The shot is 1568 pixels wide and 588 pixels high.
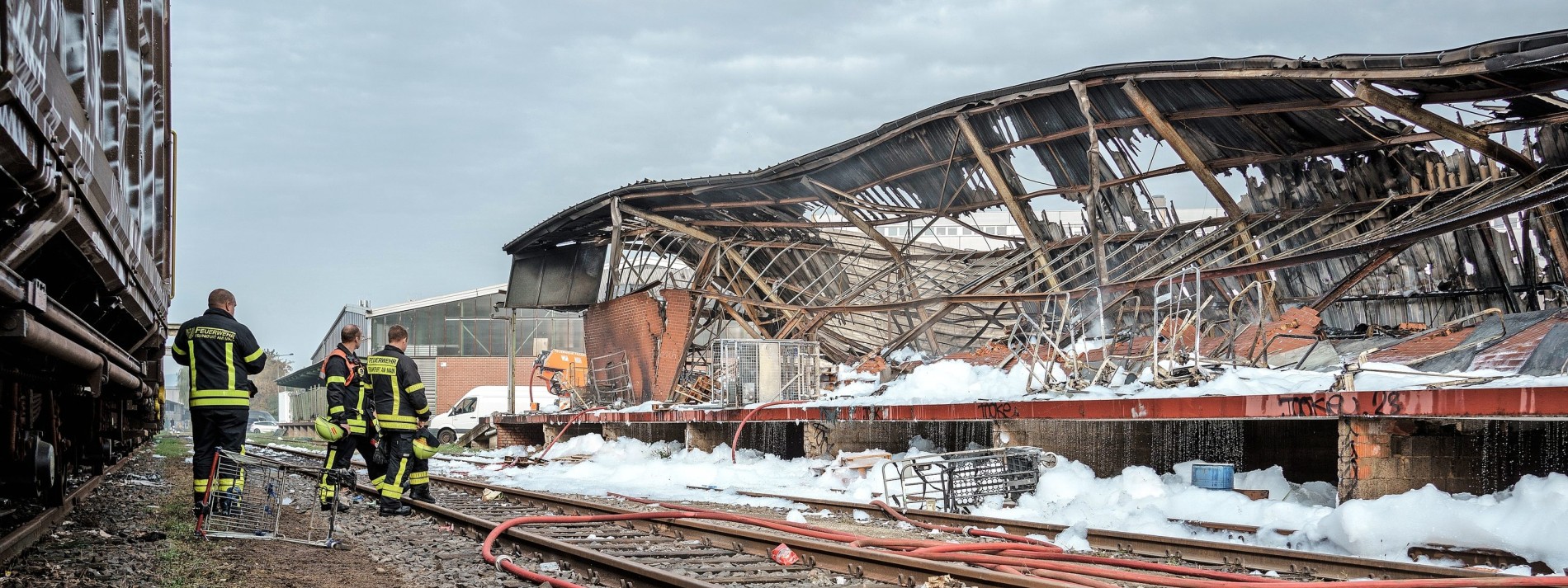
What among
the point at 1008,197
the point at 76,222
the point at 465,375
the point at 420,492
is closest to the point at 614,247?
the point at 1008,197

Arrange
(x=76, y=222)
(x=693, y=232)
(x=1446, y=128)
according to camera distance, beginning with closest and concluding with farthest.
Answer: (x=76, y=222)
(x=1446, y=128)
(x=693, y=232)

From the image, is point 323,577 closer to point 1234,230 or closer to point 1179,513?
point 1179,513

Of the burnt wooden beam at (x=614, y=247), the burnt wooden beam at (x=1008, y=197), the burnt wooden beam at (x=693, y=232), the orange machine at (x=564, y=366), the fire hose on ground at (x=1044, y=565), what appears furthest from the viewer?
the orange machine at (x=564, y=366)

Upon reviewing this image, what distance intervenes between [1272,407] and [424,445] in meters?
7.12

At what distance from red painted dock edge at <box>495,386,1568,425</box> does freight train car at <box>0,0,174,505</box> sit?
8.30m

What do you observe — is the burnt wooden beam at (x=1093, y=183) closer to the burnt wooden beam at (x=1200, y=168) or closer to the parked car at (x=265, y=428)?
the burnt wooden beam at (x=1200, y=168)

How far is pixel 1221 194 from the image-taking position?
1728 cm

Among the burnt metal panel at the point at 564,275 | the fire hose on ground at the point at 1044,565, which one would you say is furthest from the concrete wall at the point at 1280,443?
the burnt metal panel at the point at 564,275

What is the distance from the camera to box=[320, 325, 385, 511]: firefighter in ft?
31.6

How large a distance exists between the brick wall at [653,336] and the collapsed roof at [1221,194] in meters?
2.19

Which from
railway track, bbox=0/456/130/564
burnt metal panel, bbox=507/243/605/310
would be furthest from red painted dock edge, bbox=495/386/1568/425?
burnt metal panel, bbox=507/243/605/310

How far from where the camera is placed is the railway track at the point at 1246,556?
685 centimetres

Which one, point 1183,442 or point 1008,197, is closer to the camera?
point 1183,442

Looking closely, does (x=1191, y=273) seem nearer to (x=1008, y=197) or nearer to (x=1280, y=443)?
(x=1008, y=197)
